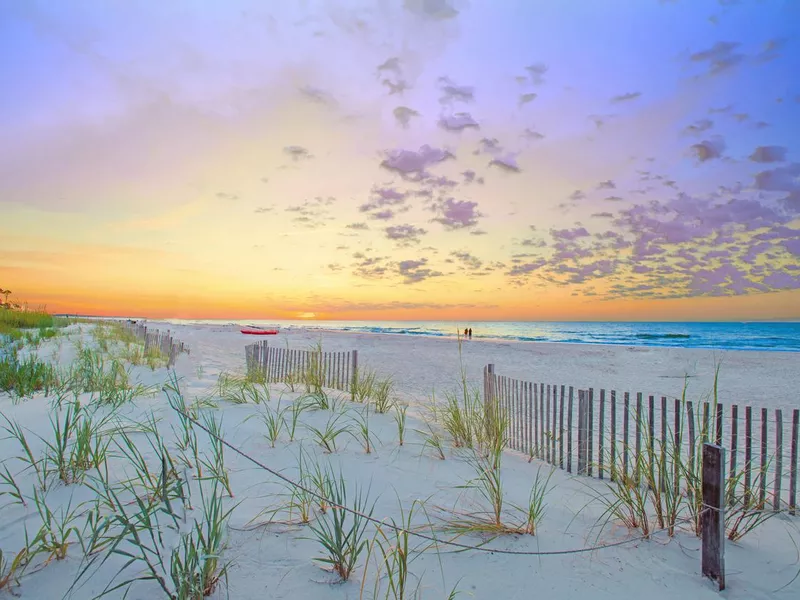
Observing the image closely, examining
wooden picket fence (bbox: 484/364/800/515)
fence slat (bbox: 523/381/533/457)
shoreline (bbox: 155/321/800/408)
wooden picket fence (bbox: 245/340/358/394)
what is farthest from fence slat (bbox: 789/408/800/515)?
wooden picket fence (bbox: 245/340/358/394)

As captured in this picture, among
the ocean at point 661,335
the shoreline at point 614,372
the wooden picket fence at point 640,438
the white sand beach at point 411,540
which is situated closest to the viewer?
the white sand beach at point 411,540

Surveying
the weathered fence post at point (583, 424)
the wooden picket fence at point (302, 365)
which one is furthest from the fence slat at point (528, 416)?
the wooden picket fence at point (302, 365)

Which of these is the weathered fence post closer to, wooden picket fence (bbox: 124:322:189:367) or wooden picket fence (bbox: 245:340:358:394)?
wooden picket fence (bbox: 245:340:358:394)

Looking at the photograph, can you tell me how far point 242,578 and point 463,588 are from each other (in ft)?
4.54

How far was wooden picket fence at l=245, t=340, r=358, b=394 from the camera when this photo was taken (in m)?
8.62

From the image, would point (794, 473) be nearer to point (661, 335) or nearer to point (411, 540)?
point (411, 540)

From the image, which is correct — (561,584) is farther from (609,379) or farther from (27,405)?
(609,379)

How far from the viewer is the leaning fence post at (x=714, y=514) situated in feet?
9.04

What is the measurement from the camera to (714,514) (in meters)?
2.75

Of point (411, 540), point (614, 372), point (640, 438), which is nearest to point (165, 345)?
point (411, 540)

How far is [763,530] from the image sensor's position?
371 centimetres

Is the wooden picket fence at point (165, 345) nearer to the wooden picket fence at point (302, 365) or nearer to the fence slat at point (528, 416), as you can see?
the wooden picket fence at point (302, 365)

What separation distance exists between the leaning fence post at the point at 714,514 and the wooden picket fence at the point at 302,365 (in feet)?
17.9

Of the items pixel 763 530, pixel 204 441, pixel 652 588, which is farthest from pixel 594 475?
pixel 204 441
